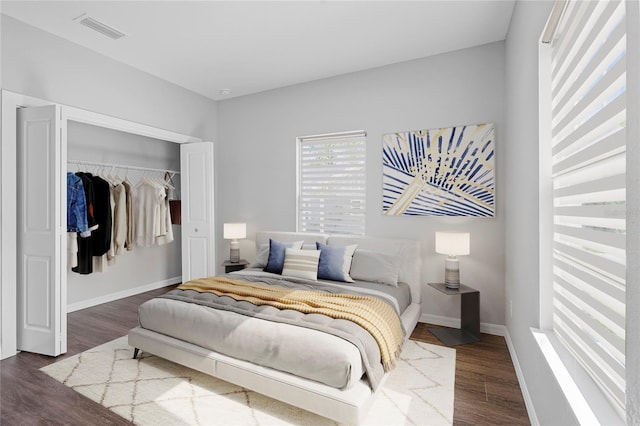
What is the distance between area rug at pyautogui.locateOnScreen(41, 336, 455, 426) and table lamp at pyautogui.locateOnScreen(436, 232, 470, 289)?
2.18 feet

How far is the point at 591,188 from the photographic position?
119 cm

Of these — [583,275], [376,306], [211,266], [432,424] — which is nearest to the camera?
[583,275]

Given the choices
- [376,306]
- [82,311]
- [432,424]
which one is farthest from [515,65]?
[82,311]

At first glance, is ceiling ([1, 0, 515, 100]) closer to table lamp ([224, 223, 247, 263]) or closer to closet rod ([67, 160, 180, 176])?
closet rod ([67, 160, 180, 176])

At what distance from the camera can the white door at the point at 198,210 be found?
4398 mm

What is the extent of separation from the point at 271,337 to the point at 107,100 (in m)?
3.24

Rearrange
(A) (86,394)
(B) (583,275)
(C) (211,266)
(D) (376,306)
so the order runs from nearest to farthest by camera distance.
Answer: (B) (583,275) < (A) (86,394) < (D) (376,306) < (C) (211,266)

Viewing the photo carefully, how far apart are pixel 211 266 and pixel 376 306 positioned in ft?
8.88

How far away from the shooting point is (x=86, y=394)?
221 centimetres

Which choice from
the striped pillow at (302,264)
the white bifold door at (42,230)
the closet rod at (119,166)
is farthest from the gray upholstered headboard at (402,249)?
the closet rod at (119,166)

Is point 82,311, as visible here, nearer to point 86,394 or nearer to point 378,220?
point 86,394

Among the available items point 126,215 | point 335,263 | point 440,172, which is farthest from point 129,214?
point 440,172

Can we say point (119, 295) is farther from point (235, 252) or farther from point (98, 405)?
point (98, 405)

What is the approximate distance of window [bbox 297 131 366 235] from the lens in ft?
13.1
